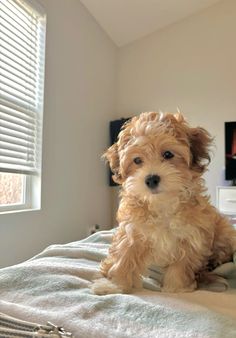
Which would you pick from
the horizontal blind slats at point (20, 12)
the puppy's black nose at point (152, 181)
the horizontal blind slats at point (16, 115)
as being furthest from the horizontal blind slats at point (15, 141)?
the puppy's black nose at point (152, 181)

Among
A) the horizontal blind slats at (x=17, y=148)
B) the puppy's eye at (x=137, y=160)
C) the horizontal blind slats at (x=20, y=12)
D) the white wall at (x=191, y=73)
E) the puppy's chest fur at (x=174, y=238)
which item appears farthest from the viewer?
the white wall at (x=191, y=73)

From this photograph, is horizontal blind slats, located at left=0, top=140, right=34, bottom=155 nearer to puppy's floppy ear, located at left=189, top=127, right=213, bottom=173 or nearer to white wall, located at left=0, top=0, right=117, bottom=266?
white wall, located at left=0, top=0, right=117, bottom=266

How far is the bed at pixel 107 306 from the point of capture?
66 centimetres

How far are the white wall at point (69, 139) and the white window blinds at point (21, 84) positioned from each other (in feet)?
0.28

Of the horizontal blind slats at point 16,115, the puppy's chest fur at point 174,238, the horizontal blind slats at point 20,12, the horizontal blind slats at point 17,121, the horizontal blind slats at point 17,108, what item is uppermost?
the horizontal blind slats at point 20,12

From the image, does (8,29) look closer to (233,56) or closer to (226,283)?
(226,283)

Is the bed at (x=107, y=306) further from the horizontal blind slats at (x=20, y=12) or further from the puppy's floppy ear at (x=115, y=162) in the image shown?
the horizontal blind slats at (x=20, y=12)

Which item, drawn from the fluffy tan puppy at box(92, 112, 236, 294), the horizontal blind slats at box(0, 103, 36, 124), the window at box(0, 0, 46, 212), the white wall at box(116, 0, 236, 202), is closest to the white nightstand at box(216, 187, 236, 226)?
the white wall at box(116, 0, 236, 202)

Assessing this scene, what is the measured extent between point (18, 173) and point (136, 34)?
238 cm

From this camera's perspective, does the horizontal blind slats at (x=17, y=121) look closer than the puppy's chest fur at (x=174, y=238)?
No

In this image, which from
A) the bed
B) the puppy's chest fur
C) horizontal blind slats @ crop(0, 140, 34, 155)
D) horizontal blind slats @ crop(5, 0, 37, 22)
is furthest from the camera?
horizontal blind slats @ crop(5, 0, 37, 22)

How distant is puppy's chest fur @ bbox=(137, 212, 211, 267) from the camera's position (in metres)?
1.01

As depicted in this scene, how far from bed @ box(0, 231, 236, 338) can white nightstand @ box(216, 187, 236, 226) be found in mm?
2179

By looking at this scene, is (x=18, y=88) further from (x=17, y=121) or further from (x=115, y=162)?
(x=115, y=162)
